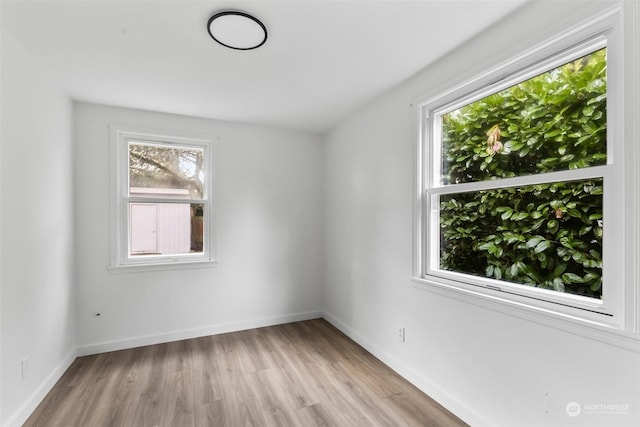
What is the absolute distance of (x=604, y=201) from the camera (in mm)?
1311

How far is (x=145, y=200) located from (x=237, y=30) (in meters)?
2.15

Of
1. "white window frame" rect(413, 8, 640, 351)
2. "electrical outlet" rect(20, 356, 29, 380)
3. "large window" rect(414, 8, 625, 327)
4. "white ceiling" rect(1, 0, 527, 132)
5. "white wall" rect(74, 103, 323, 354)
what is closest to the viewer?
"white window frame" rect(413, 8, 640, 351)

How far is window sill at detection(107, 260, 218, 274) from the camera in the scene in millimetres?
2969

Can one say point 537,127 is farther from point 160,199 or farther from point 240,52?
point 160,199

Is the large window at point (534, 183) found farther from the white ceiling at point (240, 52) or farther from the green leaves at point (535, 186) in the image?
the white ceiling at point (240, 52)

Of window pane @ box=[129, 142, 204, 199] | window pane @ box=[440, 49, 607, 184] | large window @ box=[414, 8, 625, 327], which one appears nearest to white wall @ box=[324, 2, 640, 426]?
large window @ box=[414, 8, 625, 327]

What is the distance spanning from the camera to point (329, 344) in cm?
308

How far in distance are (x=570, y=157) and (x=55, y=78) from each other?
3555mm

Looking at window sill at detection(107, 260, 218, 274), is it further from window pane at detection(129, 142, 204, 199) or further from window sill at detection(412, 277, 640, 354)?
window sill at detection(412, 277, 640, 354)

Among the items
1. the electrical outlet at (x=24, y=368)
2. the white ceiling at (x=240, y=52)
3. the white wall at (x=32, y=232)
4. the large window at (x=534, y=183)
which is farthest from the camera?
the electrical outlet at (x=24, y=368)

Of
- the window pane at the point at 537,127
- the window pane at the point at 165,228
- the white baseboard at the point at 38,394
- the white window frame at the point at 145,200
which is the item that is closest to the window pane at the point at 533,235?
the window pane at the point at 537,127

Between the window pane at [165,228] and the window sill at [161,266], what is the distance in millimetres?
149

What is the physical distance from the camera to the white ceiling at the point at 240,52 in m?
1.59

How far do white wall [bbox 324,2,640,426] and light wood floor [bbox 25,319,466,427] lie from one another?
0.29 metres
